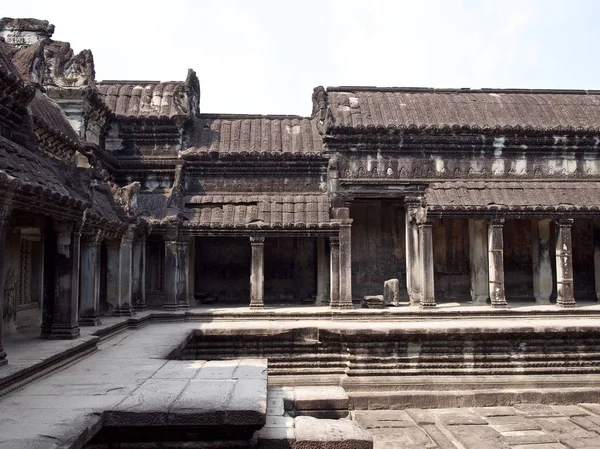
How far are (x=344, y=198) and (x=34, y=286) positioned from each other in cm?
766

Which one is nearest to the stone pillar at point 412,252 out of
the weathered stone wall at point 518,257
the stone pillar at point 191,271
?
the weathered stone wall at point 518,257

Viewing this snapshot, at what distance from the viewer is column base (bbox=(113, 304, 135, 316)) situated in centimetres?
1128

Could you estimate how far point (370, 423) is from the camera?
788 centimetres

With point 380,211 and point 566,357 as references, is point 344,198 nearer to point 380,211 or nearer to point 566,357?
point 380,211

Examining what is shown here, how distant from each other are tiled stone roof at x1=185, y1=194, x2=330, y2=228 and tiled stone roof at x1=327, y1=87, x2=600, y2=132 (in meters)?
2.16

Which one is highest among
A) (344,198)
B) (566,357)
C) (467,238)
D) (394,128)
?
(394,128)

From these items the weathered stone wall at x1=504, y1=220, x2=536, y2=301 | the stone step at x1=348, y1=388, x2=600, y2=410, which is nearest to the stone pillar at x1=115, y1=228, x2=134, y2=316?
the stone step at x1=348, y1=388, x2=600, y2=410

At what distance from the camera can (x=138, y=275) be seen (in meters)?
12.9

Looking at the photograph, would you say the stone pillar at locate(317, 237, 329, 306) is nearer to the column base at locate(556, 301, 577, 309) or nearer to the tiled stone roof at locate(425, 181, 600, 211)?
the tiled stone roof at locate(425, 181, 600, 211)

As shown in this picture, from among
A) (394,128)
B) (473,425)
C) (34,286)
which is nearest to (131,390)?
(473,425)

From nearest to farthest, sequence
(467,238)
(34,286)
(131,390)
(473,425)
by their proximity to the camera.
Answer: (131,390) < (473,425) < (34,286) < (467,238)

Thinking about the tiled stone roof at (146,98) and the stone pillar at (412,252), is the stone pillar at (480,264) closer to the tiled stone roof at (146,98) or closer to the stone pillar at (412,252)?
the stone pillar at (412,252)

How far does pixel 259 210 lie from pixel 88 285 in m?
5.36

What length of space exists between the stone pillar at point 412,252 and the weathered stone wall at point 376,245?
5.63ft
